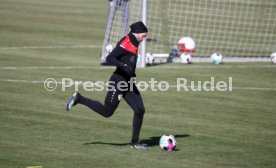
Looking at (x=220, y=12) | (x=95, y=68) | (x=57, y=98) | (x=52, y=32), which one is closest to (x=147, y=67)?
(x=95, y=68)

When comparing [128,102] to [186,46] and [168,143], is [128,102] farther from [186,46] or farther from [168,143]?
[186,46]

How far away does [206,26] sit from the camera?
35.9 m

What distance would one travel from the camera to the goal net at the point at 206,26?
27.2m

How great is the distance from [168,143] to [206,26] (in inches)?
870

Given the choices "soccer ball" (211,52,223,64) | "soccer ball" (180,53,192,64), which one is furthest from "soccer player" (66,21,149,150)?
"soccer ball" (211,52,223,64)

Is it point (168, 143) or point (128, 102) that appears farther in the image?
point (128, 102)

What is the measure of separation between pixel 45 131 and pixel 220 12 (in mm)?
26720

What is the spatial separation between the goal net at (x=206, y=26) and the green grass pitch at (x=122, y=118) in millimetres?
2170

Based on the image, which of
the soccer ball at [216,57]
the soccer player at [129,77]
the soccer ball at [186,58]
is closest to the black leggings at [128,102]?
the soccer player at [129,77]

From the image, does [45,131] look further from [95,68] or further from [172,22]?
[172,22]

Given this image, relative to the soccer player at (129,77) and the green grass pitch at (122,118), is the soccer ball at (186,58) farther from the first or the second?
the soccer player at (129,77)

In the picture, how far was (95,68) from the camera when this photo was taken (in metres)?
24.8

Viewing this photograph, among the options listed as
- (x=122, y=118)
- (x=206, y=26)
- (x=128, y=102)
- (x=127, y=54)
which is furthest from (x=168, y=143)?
(x=206, y=26)

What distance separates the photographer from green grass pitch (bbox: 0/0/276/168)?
13797 mm
